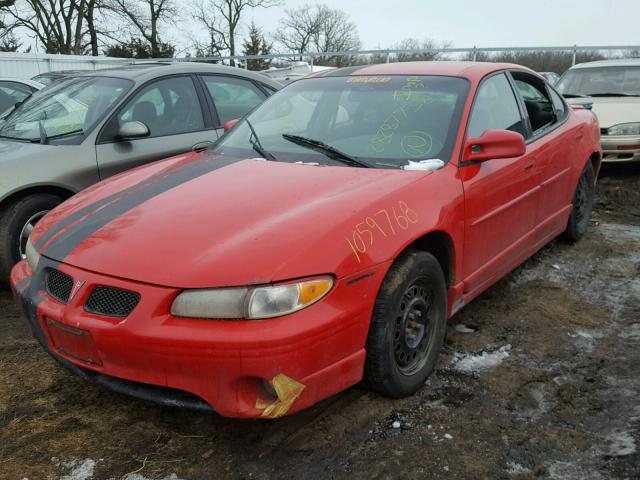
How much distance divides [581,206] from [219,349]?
4099 mm

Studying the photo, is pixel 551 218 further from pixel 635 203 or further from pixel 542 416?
pixel 635 203

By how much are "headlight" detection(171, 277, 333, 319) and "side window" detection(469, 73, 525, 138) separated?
1682 mm

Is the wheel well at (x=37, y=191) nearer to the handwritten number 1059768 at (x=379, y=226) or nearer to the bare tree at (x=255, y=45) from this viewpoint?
the handwritten number 1059768 at (x=379, y=226)

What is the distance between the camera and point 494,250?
3393 mm

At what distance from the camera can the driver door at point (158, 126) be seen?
14.5 feet

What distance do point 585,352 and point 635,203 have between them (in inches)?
166

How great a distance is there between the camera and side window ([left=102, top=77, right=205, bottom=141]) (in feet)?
15.0

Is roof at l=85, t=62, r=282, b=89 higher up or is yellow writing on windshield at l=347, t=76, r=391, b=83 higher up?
roof at l=85, t=62, r=282, b=89

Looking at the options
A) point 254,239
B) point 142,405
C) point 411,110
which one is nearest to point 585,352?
point 411,110

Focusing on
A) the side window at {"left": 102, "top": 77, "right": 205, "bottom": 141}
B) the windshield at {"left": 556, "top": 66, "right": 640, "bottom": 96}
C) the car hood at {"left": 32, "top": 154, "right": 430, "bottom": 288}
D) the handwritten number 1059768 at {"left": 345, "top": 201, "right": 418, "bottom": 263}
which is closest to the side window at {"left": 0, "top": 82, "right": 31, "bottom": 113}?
the side window at {"left": 102, "top": 77, "right": 205, "bottom": 141}

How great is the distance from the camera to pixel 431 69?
3.63 metres

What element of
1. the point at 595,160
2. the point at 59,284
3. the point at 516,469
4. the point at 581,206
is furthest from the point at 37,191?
the point at 595,160

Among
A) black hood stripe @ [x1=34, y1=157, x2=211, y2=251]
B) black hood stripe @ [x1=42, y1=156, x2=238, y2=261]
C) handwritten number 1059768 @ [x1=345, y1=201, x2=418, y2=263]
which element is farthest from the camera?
black hood stripe @ [x1=34, y1=157, x2=211, y2=251]

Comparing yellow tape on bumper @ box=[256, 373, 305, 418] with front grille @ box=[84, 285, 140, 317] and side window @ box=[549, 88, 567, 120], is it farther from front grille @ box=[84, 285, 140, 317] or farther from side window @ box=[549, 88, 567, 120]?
side window @ box=[549, 88, 567, 120]
